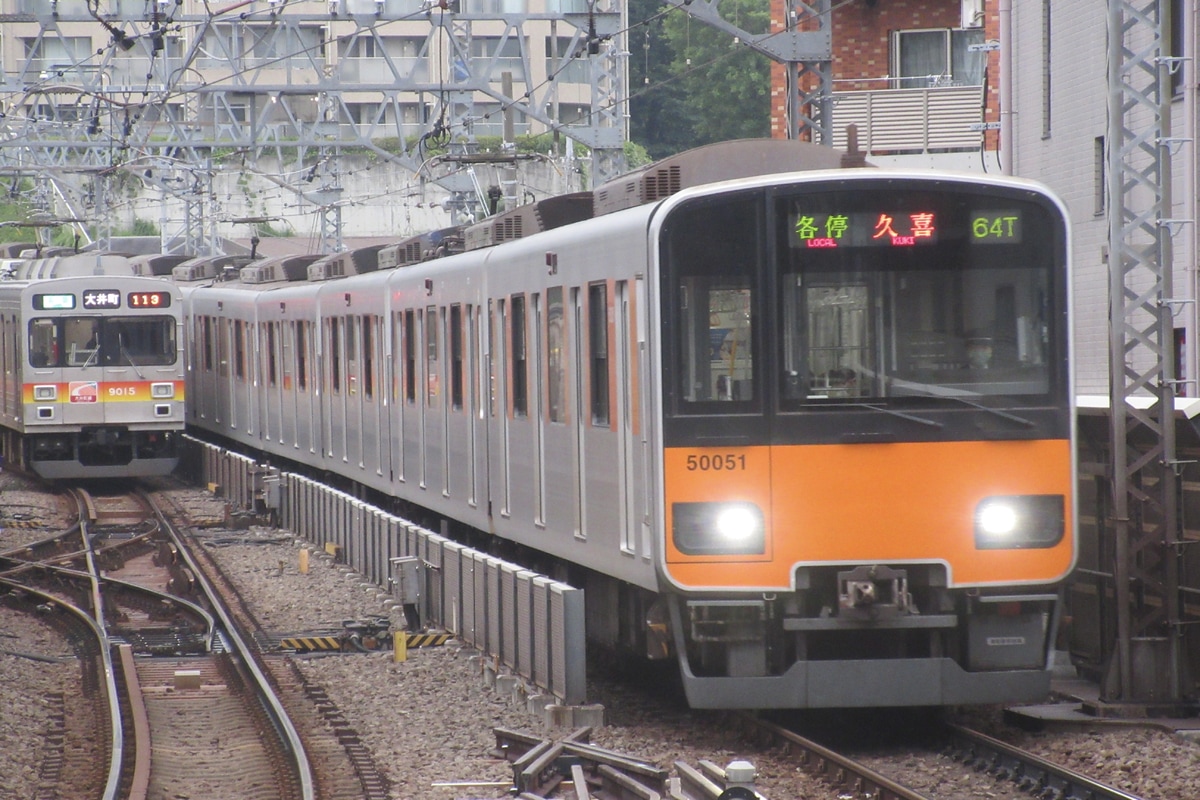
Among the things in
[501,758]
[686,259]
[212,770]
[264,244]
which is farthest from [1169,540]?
[264,244]

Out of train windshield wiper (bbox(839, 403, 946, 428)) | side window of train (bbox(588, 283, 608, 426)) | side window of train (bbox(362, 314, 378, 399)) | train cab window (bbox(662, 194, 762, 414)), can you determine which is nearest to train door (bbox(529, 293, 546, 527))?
side window of train (bbox(588, 283, 608, 426))

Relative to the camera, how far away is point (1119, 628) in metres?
10.1

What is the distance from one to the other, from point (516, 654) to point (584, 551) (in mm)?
961

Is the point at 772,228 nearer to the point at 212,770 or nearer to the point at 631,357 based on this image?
the point at 631,357

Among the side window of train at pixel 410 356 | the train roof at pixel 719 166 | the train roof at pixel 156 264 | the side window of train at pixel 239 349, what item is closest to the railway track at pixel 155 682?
the side window of train at pixel 410 356

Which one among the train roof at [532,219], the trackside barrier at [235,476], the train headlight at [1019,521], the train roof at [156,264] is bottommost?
the trackside barrier at [235,476]

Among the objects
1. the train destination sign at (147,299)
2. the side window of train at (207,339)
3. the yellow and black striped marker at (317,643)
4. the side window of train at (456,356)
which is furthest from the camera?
the side window of train at (207,339)

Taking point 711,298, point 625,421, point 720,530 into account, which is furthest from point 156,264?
point 720,530

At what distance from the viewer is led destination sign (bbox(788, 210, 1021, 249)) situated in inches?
361

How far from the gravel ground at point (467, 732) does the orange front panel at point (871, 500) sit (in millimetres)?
873

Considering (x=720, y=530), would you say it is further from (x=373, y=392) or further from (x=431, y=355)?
(x=373, y=392)

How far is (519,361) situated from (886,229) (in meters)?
4.02

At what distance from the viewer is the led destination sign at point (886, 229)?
917 centimetres

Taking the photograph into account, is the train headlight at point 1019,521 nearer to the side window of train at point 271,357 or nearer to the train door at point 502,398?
the train door at point 502,398
